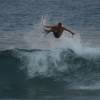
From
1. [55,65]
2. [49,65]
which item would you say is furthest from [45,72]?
[55,65]

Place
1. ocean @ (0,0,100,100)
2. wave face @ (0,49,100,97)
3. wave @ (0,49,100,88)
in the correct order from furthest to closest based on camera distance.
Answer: wave @ (0,49,100,88) → wave face @ (0,49,100,97) → ocean @ (0,0,100,100)

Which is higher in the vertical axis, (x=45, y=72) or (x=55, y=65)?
(x=55, y=65)

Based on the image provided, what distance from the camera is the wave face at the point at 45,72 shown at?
27672 mm

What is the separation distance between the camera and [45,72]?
29.4 meters

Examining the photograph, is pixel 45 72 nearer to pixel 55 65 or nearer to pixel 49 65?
pixel 49 65

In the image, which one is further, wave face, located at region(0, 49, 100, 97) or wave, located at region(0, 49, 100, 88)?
wave, located at region(0, 49, 100, 88)

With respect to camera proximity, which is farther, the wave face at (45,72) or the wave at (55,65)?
the wave at (55,65)

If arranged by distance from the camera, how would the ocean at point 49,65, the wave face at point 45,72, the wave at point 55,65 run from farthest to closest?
the wave at point 55,65 → the wave face at point 45,72 → the ocean at point 49,65

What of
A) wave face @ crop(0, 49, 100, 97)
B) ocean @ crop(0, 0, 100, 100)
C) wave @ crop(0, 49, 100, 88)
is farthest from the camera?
wave @ crop(0, 49, 100, 88)

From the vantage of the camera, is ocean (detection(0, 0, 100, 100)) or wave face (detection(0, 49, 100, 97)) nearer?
ocean (detection(0, 0, 100, 100))

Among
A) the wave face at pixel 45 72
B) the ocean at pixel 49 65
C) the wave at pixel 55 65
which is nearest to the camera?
the ocean at pixel 49 65

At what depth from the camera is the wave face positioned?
2767 cm

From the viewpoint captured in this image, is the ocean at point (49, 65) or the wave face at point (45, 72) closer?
the ocean at point (49, 65)

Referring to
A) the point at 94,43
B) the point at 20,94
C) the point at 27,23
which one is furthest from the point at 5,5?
the point at 20,94
